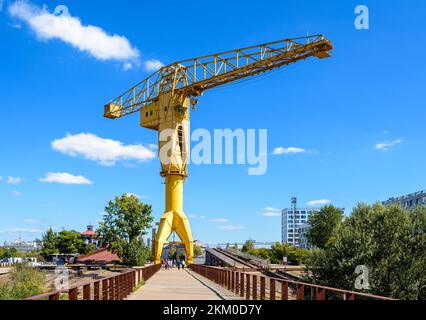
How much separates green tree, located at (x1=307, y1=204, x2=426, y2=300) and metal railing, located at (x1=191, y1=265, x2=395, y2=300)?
9448 millimetres

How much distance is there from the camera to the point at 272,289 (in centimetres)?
1405

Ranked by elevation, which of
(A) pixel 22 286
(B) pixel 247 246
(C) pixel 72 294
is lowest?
(B) pixel 247 246

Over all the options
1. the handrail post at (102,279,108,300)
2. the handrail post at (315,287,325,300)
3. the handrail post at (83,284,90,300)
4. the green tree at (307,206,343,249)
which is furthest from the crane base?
the green tree at (307,206,343,249)

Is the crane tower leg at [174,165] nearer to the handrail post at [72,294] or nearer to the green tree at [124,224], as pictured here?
the green tree at [124,224]

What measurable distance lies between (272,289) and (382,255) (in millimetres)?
24018

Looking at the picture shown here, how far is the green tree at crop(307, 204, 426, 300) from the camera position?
110ft

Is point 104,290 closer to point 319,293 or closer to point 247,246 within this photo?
point 319,293

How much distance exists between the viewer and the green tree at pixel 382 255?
33.5 metres

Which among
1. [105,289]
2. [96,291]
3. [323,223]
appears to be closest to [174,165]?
[105,289]

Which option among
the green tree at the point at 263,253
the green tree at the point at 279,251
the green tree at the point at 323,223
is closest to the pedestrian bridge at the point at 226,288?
the green tree at the point at 323,223

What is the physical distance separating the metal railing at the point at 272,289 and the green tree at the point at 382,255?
9448 millimetres

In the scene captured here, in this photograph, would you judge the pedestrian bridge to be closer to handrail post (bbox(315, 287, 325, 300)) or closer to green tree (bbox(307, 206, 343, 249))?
handrail post (bbox(315, 287, 325, 300))
